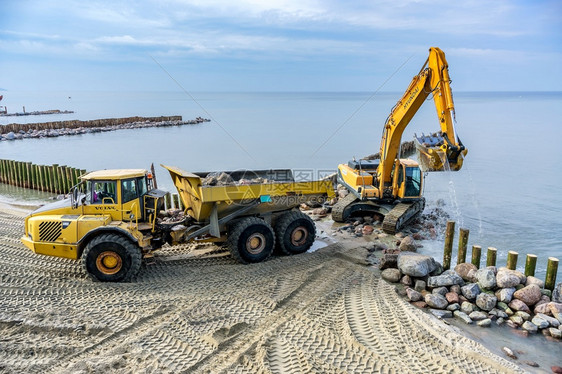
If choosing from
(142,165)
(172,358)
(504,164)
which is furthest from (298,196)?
(504,164)

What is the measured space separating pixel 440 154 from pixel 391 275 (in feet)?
11.9

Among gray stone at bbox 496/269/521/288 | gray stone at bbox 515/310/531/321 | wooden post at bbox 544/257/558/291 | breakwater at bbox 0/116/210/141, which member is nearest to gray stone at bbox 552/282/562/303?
wooden post at bbox 544/257/558/291

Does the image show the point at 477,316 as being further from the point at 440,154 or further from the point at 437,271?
the point at 440,154

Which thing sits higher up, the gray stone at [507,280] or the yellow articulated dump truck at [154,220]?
the yellow articulated dump truck at [154,220]

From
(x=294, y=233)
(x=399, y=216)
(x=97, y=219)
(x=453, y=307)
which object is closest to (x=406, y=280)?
(x=453, y=307)

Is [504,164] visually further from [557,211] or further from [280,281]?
[280,281]

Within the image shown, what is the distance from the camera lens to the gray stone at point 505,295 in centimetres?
846

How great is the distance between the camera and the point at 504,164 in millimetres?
28672

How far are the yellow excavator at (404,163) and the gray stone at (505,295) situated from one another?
3.57 m

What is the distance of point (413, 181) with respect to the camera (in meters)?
13.6

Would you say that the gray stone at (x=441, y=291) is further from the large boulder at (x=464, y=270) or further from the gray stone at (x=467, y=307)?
the large boulder at (x=464, y=270)

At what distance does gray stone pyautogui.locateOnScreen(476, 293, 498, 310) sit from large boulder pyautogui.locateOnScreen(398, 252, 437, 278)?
46.9 inches

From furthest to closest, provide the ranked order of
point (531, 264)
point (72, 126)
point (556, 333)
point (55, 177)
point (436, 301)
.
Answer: point (72, 126), point (55, 177), point (531, 264), point (436, 301), point (556, 333)

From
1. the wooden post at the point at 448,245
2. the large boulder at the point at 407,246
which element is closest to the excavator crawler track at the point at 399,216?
the large boulder at the point at 407,246
